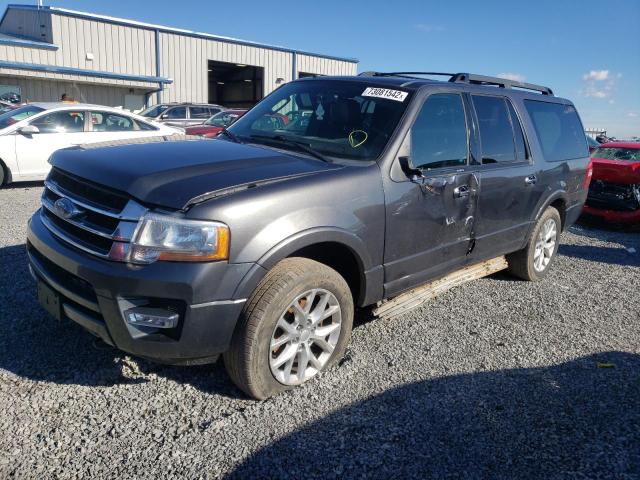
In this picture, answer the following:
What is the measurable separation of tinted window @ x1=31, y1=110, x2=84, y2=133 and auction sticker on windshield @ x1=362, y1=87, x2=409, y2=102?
297 inches

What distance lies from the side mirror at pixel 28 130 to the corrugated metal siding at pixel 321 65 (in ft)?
78.9

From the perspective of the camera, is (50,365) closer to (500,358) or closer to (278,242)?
(278,242)

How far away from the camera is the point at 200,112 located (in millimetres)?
18094

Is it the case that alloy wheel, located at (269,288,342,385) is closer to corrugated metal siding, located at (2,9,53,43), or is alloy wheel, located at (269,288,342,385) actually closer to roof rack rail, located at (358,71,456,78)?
roof rack rail, located at (358,71,456,78)

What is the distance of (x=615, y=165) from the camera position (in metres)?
8.59

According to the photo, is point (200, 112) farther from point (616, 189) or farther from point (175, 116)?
point (616, 189)

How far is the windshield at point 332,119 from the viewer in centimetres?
343

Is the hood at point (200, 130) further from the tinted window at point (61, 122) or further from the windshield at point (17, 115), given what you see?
the windshield at point (17, 115)

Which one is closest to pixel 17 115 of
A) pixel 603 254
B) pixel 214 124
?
pixel 214 124

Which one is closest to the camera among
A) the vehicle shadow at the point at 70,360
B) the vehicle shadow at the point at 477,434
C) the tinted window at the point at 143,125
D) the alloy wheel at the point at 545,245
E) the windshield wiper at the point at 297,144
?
the vehicle shadow at the point at 477,434

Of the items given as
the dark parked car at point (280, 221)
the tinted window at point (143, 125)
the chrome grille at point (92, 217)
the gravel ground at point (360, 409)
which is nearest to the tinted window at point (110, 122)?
the tinted window at point (143, 125)

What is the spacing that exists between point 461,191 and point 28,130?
811cm

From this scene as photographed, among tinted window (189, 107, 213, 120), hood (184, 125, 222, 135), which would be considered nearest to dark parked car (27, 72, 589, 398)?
hood (184, 125, 222, 135)

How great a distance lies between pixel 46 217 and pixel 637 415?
148 inches
